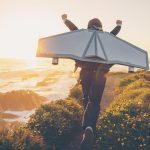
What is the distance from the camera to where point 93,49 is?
332 inches

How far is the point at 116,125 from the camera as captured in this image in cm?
1000

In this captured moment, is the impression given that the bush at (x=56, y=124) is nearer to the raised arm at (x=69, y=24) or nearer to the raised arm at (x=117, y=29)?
the raised arm at (x=69, y=24)

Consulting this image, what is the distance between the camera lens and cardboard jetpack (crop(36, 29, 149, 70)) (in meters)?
8.39

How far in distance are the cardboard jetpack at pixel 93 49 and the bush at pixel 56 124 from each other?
2404mm

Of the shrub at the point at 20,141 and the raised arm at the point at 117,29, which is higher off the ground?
the raised arm at the point at 117,29

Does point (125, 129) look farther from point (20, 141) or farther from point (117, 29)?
point (20, 141)

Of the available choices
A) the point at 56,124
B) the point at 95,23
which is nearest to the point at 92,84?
the point at 95,23

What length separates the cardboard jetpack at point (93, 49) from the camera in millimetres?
8391

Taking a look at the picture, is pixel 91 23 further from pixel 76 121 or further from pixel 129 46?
pixel 76 121

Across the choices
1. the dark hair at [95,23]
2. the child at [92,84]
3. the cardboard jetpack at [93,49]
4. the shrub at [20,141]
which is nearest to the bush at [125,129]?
the child at [92,84]

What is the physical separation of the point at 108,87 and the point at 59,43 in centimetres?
1460

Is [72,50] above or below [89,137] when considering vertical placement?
above

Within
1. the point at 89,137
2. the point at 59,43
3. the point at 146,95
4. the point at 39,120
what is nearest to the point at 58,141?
the point at 39,120

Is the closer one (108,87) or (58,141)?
(58,141)
